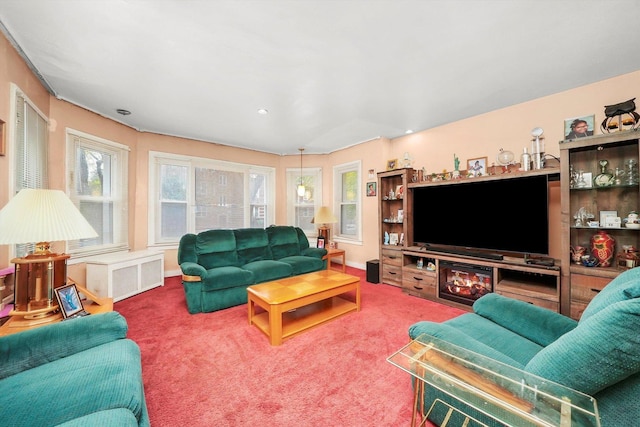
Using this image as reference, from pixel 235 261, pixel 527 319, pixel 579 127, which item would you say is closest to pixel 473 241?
pixel 579 127

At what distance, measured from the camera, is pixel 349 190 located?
211 inches

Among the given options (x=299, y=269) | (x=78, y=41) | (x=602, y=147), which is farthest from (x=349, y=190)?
(x=78, y=41)

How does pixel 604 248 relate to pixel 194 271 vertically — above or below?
above

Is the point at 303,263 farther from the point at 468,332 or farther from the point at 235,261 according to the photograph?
the point at 468,332

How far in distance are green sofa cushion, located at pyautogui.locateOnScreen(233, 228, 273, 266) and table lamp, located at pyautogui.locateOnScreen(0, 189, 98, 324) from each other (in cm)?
217

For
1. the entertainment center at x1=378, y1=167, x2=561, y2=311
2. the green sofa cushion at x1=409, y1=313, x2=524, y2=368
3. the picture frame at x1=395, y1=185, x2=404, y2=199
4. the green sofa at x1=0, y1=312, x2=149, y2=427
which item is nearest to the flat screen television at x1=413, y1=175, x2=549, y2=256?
the entertainment center at x1=378, y1=167, x2=561, y2=311

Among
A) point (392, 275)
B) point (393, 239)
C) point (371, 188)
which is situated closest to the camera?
point (392, 275)

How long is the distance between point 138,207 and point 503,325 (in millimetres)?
5011

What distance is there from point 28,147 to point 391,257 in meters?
4.51

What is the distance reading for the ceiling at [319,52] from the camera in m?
1.71

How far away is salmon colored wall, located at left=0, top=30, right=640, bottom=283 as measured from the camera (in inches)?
98.3

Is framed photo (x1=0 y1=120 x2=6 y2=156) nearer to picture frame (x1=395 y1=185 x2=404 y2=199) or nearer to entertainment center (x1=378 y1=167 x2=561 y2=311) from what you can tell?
entertainment center (x1=378 y1=167 x2=561 y2=311)

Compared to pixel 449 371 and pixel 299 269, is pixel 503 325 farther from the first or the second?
pixel 299 269

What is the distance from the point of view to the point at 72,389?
1.06 meters
